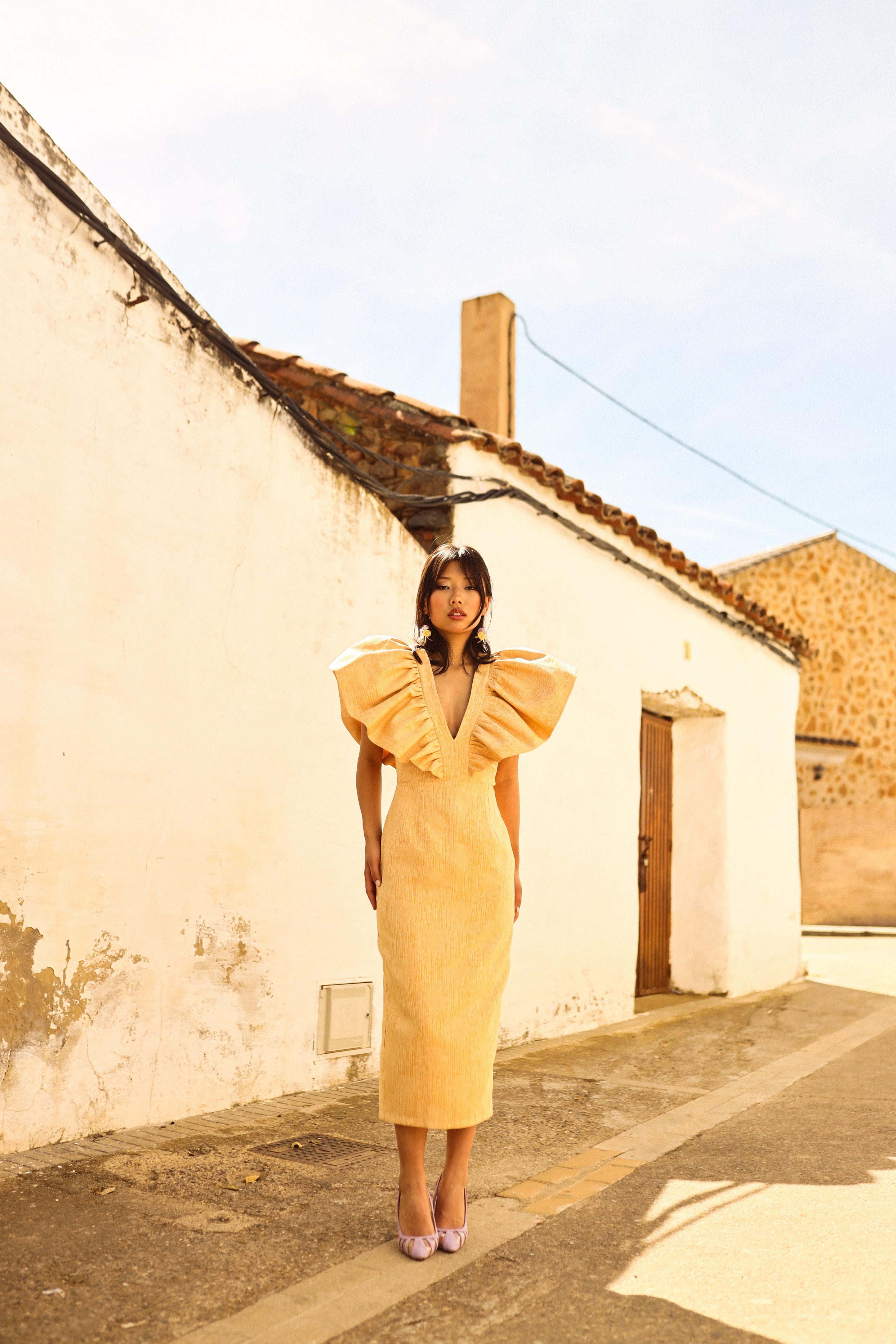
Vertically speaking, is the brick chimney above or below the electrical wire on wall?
above

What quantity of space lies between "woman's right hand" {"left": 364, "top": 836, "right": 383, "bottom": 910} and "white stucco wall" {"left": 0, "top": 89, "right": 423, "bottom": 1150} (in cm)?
114

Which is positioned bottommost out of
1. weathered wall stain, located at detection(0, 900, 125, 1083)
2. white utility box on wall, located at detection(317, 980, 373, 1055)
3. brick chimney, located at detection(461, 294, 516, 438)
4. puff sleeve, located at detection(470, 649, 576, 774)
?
white utility box on wall, located at detection(317, 980, 373, 1055)

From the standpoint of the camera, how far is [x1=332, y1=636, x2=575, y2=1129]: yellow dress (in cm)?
253

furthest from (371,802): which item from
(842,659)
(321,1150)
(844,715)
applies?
(842,659)

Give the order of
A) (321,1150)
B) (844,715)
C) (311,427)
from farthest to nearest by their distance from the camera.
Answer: (844,715)
(311,427)
(321,1150)

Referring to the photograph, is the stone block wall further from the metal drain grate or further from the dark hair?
the dark hair

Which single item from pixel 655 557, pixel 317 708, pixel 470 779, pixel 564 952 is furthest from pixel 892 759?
pixel 470 779

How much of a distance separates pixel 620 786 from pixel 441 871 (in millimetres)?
4419

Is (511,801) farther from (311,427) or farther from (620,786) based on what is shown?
(620,786)

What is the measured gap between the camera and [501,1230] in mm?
2705

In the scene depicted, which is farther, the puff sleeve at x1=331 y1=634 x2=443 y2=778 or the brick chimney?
the brick chimney

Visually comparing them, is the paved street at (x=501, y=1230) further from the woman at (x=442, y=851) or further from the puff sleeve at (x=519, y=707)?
the puff sleeve at (x=519, y=707)

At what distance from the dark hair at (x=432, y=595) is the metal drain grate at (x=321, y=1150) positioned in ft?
5.40

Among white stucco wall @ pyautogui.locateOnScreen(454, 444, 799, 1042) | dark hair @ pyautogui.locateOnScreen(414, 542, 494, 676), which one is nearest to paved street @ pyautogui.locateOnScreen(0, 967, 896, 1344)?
dark hair @ pyautogui.locateOnScreen(414, 542, 494, 676)
